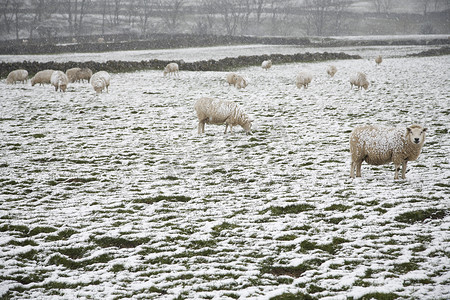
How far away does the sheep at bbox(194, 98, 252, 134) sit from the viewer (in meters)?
13.4

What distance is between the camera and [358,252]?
5961 mm

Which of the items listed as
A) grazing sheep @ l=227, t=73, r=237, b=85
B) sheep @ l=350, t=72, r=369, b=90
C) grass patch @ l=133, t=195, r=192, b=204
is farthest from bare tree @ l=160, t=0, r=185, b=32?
grass patch @ l=133, t=195, r=192, b=204

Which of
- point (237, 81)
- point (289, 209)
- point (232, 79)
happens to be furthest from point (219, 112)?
point (232, 79)

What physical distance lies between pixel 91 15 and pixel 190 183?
4531 inches

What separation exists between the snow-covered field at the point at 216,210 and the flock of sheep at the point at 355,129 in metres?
0.62

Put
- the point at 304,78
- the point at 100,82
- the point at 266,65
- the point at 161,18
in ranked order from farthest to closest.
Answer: the point at 161,18 < the point at 266,65 < the point at 304,78 < the point at 100,82

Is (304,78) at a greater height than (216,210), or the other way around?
(304,78)

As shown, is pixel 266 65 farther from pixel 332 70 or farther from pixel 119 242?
pixel 119 242

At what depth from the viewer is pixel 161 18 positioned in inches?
4400

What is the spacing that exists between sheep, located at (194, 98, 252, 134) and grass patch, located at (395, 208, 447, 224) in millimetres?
7931

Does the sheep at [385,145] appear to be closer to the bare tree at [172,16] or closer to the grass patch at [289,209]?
the grass patch at [289,209]

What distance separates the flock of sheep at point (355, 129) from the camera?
8570mm

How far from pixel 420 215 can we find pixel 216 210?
447 centimetres

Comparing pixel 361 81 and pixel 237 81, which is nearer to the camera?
pixel 361 81
